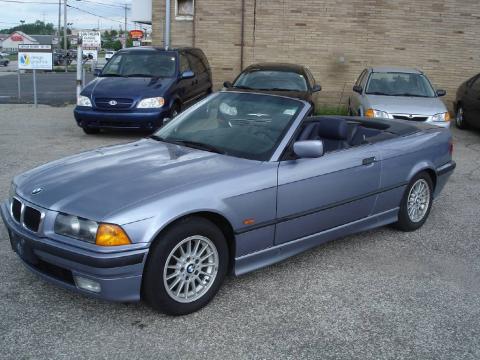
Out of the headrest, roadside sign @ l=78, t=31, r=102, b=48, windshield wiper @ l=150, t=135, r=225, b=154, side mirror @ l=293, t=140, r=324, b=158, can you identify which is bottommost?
windshield wiper @ l=150, t=135, r=225, b=154

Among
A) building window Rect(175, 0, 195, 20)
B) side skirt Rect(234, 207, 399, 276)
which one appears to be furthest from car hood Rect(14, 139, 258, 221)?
building window Rect(175, 0, 195, 20)

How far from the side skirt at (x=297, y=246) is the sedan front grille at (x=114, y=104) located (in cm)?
601

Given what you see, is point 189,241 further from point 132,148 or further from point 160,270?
point 132,148

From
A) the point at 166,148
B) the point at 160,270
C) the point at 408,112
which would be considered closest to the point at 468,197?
the point at 408,112

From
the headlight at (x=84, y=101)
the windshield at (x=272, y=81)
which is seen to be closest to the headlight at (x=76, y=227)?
the headlight at (x=84, y=101)

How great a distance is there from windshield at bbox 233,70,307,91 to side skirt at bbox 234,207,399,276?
6.01m

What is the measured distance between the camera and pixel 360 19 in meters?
15.2

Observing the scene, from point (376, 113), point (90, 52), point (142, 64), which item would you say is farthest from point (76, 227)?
point (90, 52)

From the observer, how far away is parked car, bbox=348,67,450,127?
30.7 ft

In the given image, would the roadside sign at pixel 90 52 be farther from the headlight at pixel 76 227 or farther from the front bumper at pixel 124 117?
the headlight at pixel 76 227

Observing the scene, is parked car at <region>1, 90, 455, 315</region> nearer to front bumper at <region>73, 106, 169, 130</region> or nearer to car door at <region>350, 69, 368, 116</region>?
front bumper at <region>73, 106, 169, 130</region>

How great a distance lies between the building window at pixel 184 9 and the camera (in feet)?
51.6

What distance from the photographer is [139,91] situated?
9.92m

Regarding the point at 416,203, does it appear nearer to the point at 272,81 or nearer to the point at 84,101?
the point at 272,81
